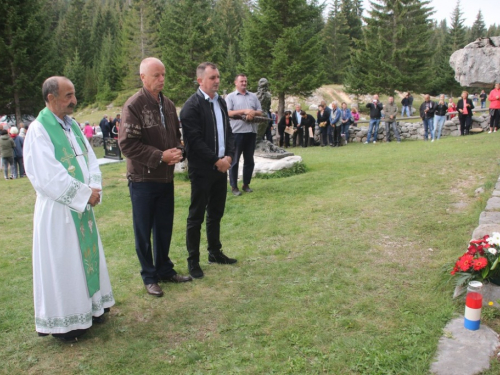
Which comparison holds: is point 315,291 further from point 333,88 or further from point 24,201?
point 333,88

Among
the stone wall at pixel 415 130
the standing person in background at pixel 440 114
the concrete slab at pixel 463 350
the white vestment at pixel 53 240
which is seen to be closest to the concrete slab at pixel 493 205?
the concrete slab at pixel 463 350

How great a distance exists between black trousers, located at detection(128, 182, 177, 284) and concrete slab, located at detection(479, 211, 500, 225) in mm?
3317

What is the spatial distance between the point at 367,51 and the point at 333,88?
7.25 meters

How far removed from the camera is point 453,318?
3277mm

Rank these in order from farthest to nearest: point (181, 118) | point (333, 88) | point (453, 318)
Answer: point (333, 88)
point (181, 118)
point (453, 318)

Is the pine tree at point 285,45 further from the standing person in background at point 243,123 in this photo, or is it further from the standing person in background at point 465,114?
the standing person in background at point 243,123

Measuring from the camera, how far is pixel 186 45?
34.2 metres

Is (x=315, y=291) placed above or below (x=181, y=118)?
below

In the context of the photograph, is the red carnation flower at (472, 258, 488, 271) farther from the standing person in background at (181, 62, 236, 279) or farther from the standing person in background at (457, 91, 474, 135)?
the standing person in background at (457, 91, 474, 135)

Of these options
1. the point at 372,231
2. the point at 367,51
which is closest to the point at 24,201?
the point at 372,231

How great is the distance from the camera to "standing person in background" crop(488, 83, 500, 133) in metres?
14.6

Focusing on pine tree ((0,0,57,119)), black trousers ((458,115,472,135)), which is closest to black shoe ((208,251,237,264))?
black trousers ((458,115,472,135))

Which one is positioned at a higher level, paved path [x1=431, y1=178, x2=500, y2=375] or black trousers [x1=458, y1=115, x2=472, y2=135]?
black trousers [x1=458, y1=115, x2=472, y2=135]

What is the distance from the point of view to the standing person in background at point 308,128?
1755 cm
